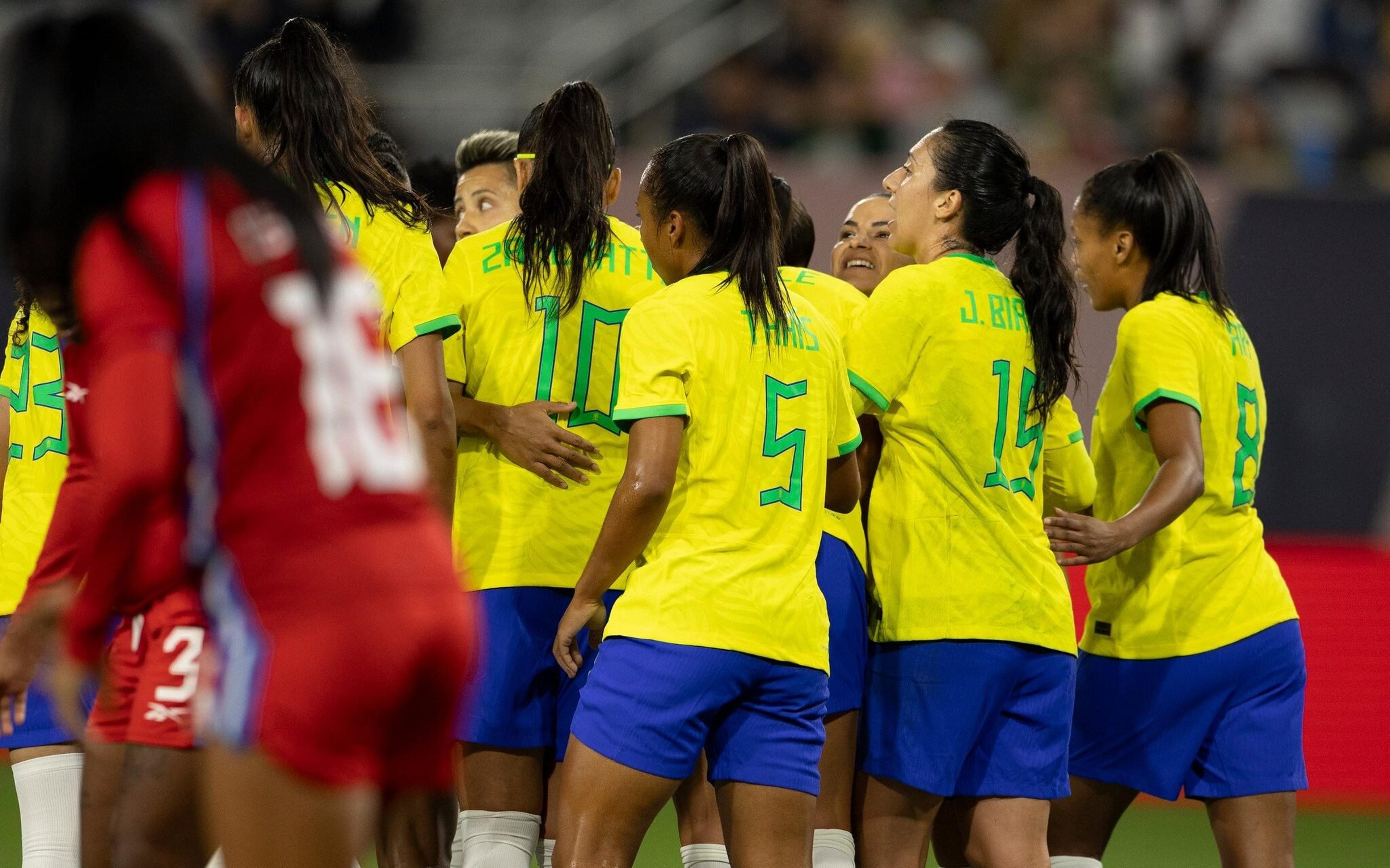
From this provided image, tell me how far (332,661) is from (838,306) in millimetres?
2798

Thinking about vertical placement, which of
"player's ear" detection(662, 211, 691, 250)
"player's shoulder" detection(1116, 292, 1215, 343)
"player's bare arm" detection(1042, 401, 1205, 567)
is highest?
"player's ear" detection(662, 211, 691, 250)

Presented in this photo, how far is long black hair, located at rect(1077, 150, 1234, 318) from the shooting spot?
4.74 metres

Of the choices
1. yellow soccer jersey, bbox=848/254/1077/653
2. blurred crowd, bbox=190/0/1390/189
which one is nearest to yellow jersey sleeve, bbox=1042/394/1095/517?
yellow soccer jersey, bbox=848/254/1077/653

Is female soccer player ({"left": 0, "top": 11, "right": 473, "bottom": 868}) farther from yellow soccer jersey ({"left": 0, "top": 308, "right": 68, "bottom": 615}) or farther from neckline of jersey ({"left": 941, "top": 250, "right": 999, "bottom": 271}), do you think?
neckline of jersey ({"left": 941, "top": 250, "right": 999, "bottom": 271})

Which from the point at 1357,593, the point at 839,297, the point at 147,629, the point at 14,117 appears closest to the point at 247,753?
the point at 14,117

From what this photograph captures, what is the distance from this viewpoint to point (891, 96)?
11.9 m

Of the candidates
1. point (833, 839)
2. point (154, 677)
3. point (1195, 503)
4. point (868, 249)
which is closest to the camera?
point (154, 677)

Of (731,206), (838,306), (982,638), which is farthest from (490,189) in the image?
(982,638)

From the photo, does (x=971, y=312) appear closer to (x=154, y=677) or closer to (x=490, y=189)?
(x=490, y=189)

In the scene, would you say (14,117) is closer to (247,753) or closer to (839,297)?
(247,753)

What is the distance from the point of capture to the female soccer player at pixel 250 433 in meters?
2.17

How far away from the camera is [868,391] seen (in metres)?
4.25

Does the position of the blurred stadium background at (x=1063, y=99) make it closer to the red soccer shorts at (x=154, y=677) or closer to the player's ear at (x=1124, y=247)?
the player's ear at (x=1124, y=247)

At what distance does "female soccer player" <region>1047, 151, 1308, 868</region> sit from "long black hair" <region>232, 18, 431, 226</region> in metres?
2.04
